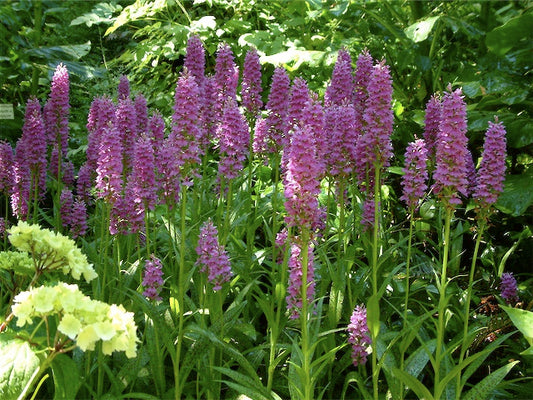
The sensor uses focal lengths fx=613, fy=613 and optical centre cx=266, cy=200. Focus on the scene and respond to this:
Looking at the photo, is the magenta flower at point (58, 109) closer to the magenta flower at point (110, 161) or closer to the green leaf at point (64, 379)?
the magenta flower at point (110, 161)

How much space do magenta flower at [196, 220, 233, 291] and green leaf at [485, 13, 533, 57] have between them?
248 centimetres

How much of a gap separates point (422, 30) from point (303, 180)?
8.70 feet

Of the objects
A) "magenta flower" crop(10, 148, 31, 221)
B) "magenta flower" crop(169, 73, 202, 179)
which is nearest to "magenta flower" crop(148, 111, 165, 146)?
"magenta flower" crop(10, 148, 31, 221)

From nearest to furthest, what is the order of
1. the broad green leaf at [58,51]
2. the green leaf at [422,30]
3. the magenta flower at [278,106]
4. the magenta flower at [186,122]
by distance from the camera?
1. the magenta flower at [186,122]
2. the magenta flower at [278,106]
3. the green leaf at [422,30]
4. the broad green leaf at [58,51]

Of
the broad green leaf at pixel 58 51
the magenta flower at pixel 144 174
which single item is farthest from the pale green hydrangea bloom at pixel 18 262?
the broad green leaf at pixel 58 51

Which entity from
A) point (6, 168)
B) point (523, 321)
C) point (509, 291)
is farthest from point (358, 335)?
point (6, 168)

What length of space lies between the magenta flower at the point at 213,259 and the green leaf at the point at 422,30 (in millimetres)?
2513

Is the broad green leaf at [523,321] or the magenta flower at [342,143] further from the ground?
the magenta flower at [342,143]

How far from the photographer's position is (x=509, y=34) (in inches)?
153

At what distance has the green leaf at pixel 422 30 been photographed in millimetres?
4281

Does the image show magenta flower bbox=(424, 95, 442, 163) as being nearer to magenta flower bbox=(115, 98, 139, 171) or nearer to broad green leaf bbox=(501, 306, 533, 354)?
broad green leaf bbox=(501, 306, 533, 354)

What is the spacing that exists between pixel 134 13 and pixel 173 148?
4279 millimetres

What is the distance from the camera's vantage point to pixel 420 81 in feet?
17.3

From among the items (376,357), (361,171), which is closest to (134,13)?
(361,171)
